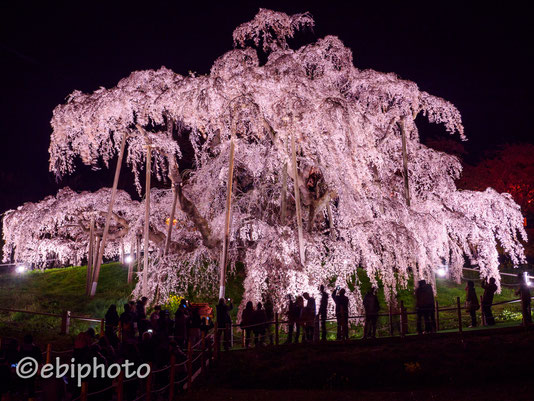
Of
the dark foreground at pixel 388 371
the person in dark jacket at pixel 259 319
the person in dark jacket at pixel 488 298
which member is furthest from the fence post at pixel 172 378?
the person in dark jacket at pixel 488 298

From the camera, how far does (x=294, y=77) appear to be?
15.8 m

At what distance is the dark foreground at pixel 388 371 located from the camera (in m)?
9.58

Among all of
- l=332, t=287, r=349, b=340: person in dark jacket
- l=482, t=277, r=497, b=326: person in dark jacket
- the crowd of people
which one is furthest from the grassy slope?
l=332, t=287, r=349, b=340: person in dark jacket

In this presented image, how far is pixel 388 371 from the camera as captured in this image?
10711mm

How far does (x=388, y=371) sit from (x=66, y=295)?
1777 centimetres

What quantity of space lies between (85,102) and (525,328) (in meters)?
15.1

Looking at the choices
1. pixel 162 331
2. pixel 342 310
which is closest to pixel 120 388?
pixel 162 331

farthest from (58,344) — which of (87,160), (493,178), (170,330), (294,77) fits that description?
(493,178)

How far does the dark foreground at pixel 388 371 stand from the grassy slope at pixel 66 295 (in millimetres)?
6419

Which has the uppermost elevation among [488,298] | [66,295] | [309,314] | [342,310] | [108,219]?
[108,219]

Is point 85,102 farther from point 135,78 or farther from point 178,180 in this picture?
point 178,180

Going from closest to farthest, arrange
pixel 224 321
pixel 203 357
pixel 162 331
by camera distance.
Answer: pixel 162 331 → pixel 203 357 → pixel 224 321

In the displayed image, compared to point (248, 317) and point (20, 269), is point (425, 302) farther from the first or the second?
point (20, 269)

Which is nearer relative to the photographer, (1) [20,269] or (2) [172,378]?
(2) [172,378]
